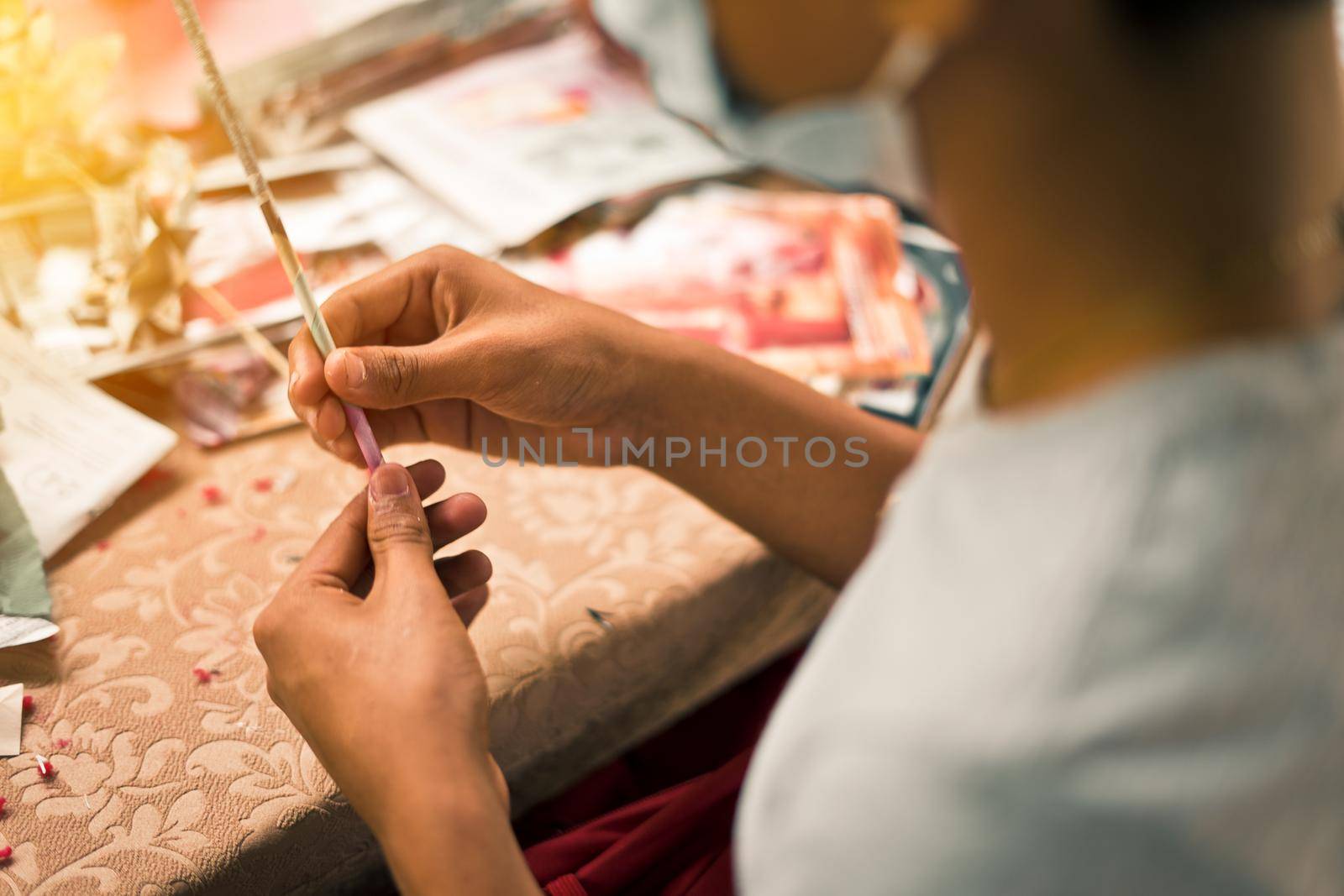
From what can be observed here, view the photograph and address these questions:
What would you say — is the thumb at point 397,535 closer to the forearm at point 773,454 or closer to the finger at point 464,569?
the finger at point 464,569

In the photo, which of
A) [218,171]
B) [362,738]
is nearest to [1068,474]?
[362,738]

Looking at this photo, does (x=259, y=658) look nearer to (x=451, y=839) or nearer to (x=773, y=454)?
(x=451, y=839)

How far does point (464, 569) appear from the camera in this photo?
613 millimetres

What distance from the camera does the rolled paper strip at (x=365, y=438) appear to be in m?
0.61

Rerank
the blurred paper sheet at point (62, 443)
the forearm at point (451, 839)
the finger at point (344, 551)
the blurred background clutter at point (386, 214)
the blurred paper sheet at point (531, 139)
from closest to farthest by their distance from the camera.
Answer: the forearm at point (451, 839) → the finger at point (344, 551) → the blurred paper sheet at point (62, 443) → the blurred background clutter at point (386, 214) → the blurred paper sheet at point (531, 139)

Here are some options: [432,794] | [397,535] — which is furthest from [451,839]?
[397,535]

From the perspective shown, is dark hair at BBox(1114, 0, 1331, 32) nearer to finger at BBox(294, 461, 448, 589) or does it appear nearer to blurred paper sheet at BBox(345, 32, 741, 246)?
finger at BBox(294, 461, 448, 589)

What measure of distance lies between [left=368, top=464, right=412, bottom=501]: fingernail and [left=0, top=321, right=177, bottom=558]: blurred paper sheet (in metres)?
0.26

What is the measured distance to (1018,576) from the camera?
1.07 feet

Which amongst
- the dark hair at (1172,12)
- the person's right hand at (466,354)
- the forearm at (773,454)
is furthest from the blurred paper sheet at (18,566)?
the dark hair at (1172,12)

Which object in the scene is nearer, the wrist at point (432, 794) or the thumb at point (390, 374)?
the wrist at point (432, 794)

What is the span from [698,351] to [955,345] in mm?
268

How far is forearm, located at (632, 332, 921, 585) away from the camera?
0.70m

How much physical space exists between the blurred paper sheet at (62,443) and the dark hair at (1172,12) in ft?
2.26
